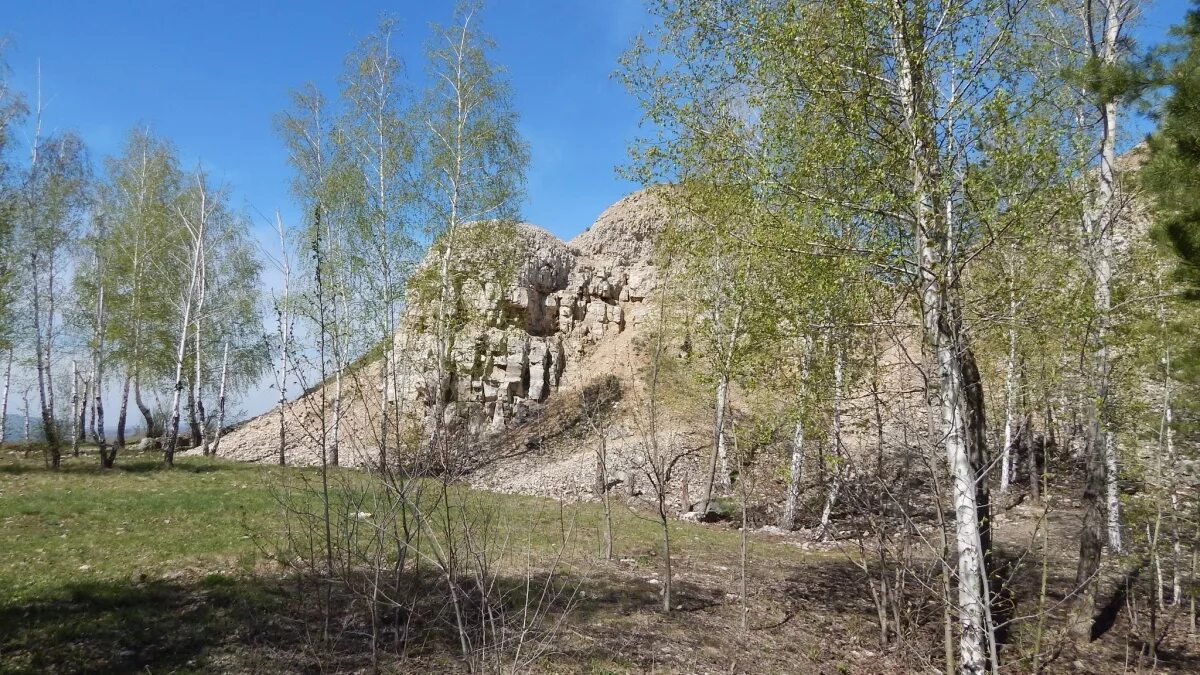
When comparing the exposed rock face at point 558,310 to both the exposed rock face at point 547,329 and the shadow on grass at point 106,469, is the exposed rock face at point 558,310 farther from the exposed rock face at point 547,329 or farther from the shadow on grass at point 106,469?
the shadow on grass at point 106,469

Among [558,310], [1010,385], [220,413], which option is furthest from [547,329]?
[1010,385]

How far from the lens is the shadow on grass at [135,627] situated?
5090 mm

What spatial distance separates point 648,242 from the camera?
34.6 metres

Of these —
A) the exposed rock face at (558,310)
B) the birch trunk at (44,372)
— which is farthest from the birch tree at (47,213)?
the exposed rock face at (558,310)

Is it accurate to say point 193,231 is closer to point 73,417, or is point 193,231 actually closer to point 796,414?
point 73,417

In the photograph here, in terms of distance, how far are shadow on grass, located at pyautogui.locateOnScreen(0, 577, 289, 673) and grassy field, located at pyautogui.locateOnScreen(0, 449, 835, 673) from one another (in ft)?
0.04

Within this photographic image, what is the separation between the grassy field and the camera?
5.37m

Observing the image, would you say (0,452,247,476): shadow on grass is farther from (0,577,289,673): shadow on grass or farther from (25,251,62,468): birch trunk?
(0,577,289,673): shadow on grass

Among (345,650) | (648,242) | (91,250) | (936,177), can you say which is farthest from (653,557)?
(648,242)

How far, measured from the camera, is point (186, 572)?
24.0 ft

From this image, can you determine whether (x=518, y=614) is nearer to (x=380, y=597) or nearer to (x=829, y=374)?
(x=380, y=597)

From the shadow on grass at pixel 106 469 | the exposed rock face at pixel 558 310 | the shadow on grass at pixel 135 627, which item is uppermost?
the exposed rock face at pixel 558 310

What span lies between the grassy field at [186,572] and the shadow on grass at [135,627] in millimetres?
14

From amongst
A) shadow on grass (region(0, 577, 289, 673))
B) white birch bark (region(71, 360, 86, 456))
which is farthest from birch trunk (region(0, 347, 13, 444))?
shadow on grass (region(0, 577, 289, 673))
